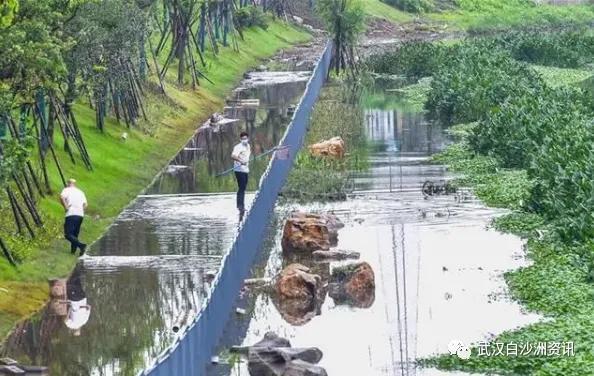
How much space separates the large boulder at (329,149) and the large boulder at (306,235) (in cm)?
1270

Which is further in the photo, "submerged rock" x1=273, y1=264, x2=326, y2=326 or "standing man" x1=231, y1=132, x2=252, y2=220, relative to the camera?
"standing man" x1=231, y1=132, x2=252, y2=220

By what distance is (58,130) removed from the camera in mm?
44875

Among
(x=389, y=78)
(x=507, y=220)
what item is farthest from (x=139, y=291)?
(x=389, y=78)

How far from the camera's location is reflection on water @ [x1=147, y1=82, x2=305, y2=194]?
44.0m

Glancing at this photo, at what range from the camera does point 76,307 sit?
94.1 feet

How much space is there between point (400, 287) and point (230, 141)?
25231 millimetres

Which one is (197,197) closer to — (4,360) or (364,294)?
(364,294)

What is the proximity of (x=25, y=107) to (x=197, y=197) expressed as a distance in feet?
23.2

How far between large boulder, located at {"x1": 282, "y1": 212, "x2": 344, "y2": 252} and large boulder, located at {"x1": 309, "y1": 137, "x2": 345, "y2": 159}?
500 inches

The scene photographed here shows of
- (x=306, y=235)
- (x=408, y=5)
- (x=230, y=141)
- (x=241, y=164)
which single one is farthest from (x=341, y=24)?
(x=408, y=5)

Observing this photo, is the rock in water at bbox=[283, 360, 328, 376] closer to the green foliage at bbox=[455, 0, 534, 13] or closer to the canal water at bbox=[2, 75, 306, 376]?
the canal water at bbox=[2, 75, 306, 376]

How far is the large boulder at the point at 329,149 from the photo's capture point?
155 feet

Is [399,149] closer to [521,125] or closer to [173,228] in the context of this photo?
[521,125]

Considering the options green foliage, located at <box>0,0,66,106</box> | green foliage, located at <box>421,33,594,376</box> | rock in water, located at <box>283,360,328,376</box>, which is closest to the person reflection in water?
green foliage, located at <box>0,0,66,106</box>
